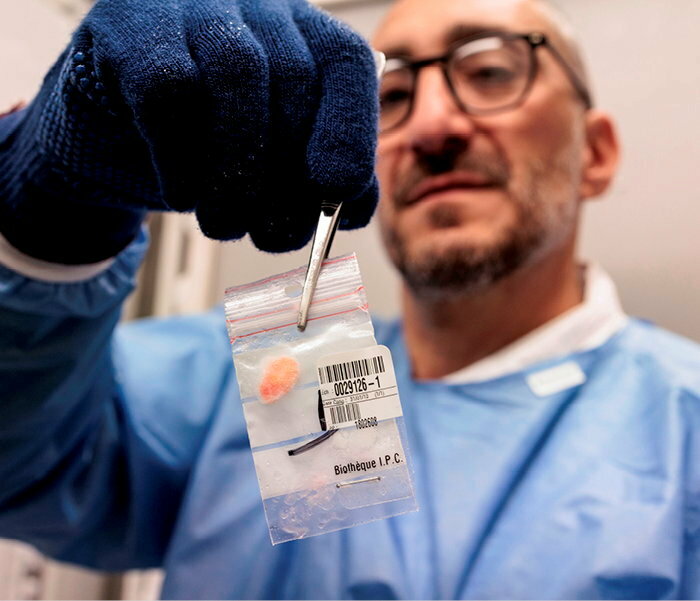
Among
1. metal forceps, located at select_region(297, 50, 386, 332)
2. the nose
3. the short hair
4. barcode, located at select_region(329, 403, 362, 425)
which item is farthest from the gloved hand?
the short hair

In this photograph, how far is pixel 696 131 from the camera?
2.52 ft

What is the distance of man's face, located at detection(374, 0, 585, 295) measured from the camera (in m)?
0.67

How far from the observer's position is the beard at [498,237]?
674 millimetres

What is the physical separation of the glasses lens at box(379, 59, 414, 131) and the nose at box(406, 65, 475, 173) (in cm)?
3

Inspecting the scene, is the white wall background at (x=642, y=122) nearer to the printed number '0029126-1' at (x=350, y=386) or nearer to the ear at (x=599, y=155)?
the ear at (x=599, y=155)

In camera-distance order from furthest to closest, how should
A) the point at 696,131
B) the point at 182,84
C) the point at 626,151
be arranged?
the point at 626,151, the point at 696,131, the point at 182,84

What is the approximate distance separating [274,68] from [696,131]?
0.73m

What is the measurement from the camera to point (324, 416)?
298 mm

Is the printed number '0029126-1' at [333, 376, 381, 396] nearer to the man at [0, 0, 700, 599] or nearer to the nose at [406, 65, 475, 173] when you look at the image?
the man at [0, 0, 700, 599]

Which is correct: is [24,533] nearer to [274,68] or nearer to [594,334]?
[274,68]

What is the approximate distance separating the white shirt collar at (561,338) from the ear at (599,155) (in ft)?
0.58

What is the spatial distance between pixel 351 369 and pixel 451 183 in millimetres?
445

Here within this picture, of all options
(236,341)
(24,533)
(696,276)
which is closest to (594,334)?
(696,276)

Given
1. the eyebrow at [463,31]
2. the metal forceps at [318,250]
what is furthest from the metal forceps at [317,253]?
the eyebrow at [463,31]
